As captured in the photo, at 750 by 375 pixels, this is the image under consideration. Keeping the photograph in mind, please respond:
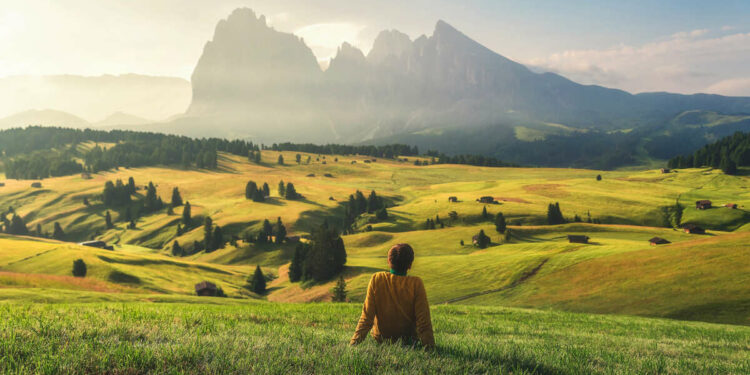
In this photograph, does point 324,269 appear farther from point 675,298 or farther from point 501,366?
point 501,366

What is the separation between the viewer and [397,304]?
8641 mm

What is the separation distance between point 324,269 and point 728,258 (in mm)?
78598

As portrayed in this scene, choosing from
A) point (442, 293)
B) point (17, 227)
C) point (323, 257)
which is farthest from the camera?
point (17, 227)

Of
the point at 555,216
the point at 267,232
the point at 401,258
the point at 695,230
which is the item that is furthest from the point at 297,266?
the point at 695,230

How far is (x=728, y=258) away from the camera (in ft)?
188

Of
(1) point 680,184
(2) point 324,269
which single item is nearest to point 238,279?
(2) point 324,269

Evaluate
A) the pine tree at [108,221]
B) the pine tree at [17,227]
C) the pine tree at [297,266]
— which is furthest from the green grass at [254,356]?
the pine tree at [17,227]

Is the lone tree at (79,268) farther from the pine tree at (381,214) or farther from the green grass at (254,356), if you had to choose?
the pine tree at (381,214)

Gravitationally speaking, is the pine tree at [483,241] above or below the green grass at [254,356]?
below

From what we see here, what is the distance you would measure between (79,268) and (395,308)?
101m

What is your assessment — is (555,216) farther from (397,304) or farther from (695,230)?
(397,304)

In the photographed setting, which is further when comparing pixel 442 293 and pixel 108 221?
pixel 108 221

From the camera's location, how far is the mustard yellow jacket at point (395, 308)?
8531 mm

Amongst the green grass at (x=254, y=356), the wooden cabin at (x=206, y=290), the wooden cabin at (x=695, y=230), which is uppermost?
the green grass at (x=254, y=356)
